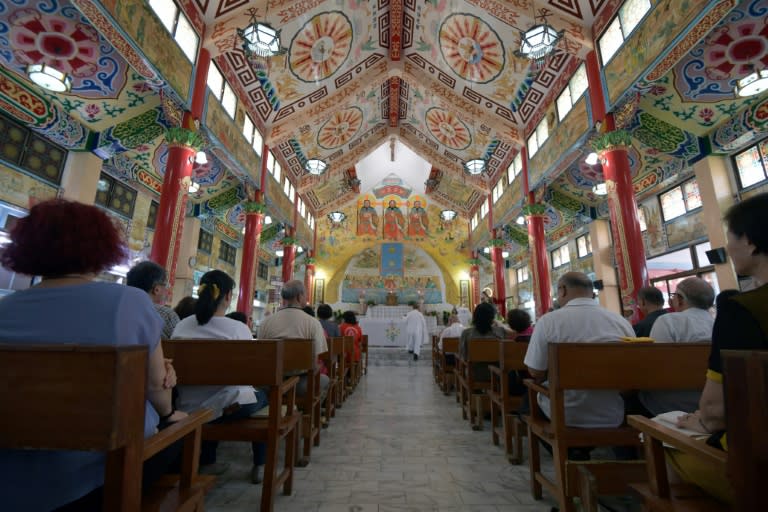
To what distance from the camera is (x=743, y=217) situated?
1184 millimetres

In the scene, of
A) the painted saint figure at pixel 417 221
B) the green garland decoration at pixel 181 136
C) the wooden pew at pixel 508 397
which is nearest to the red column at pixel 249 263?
the green garland decoration at pixel 181 136

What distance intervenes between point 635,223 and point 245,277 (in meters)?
8.96

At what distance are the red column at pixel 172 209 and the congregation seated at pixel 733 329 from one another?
21.2ft

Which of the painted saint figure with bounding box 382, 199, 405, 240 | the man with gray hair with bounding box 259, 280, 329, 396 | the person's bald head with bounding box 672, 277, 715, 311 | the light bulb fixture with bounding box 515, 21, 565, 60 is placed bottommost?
the man with gray hair with bounding box 259, 280, 329, 396

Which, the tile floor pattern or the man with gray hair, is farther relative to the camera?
the man with gray hair

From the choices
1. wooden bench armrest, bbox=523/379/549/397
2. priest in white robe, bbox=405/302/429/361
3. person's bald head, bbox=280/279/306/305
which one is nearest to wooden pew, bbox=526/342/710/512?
wooden bench armrest, bbox=523/379/549/397

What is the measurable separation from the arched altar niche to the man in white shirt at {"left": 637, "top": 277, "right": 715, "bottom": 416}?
16.9 metres

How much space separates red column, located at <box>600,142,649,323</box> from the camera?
18.9 feet

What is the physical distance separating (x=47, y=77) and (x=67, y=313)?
5.73m

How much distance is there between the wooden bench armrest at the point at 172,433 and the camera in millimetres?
1041

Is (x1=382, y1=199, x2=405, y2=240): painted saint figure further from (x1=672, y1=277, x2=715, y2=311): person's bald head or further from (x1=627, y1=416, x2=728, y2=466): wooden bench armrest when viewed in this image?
(x1=627, y1=416, x2=728, y2=466): wooden bench armrest

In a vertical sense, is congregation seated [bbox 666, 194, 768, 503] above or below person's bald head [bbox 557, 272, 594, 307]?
below

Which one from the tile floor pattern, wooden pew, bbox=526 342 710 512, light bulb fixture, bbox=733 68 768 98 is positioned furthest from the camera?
light bulb fixture, bbox=733 68 768 98

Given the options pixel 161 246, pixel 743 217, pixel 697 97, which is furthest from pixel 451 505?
pixel 697 97
